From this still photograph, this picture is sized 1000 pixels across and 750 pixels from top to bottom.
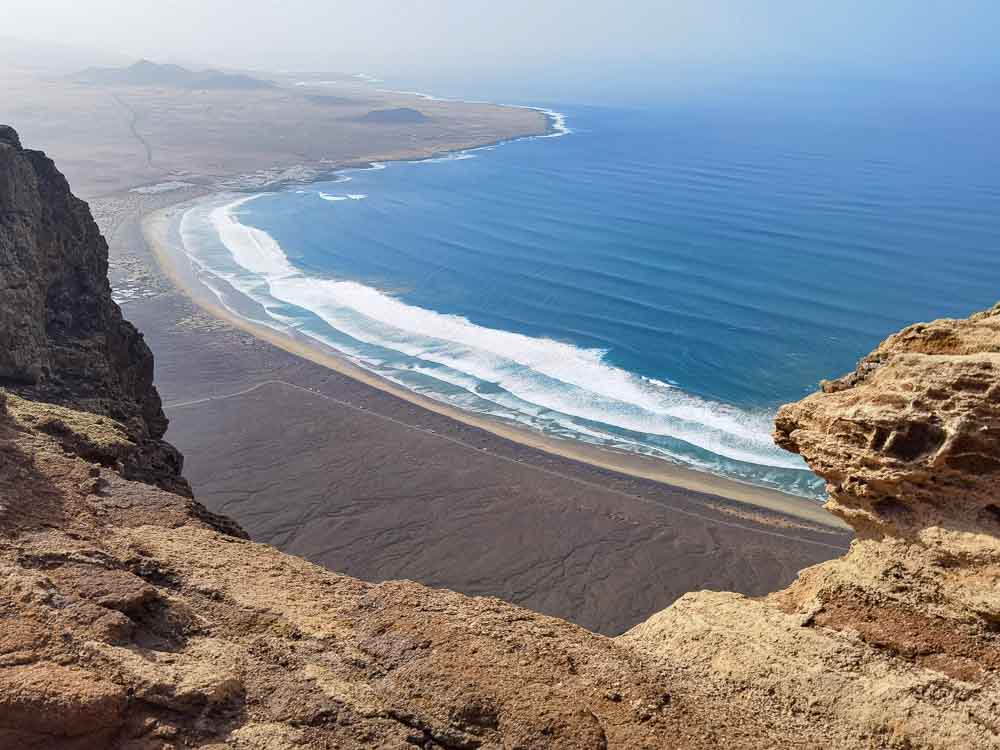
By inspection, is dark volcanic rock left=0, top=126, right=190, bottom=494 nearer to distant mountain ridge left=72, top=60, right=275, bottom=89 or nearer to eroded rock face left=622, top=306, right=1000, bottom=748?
eroded rock face left=622, top=306, right=1000, bottom=748

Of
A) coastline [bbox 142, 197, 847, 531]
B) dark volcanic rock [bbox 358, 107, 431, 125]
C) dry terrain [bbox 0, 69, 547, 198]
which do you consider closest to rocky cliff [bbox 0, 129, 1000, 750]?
coastline [bbox 142, 197, 847, 531]

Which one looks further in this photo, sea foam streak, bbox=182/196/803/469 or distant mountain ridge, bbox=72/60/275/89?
distant mountain ridge, bbox=72/60/275/89

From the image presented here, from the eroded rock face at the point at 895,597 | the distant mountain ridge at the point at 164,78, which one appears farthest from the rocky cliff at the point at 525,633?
the distant mountain ridge at the point at 164,78

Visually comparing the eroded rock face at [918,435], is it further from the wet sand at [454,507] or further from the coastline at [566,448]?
the coastline at [566,448]

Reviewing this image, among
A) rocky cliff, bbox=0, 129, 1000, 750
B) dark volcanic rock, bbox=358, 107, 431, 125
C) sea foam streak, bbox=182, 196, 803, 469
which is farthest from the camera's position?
dark volcanic rock, bbox=358, 107, 431, 125

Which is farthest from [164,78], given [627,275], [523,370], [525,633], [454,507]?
[525,633]

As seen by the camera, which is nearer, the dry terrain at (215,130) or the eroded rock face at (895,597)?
the eroded rock face at (895,597)

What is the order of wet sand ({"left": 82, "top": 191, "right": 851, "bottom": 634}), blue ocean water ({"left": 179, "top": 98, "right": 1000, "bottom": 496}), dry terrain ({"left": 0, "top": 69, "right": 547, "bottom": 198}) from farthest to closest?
dry terrain ({"left": 0, "top": 69, "right": 547, "bottom": 198}) < blue ocean water ({"left": 179, "top": 98, "right": 1000, "bottom": 496}) < wet sand ({"left": 82, "top": 191, "right": 851, "bottom": 634})

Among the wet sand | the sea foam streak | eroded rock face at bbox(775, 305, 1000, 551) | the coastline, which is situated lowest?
the wet sand
